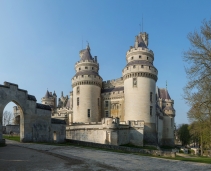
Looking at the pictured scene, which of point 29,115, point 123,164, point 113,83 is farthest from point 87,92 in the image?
point 123,164

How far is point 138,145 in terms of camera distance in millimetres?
36406

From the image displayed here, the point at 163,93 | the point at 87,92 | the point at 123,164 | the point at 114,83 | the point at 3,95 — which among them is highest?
the point at 114,83

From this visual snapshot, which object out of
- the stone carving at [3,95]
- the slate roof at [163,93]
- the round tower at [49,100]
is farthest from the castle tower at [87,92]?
the stone carving at [3,95]

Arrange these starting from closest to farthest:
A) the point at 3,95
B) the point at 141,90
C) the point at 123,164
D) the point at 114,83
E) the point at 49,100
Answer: the point at 123,164
the point at 3,95
the point at 141,90
the point at 114,83
the point at 49,100

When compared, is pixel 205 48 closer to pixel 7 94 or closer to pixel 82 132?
pixel 7 94

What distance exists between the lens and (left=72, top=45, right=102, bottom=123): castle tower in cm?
4362

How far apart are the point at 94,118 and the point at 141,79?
41.2 ft

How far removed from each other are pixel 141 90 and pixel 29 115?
69.7 feet

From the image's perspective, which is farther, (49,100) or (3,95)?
(49,100)

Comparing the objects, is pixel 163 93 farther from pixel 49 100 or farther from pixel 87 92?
pixel 49 100

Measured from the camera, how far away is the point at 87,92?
4397 centimetres

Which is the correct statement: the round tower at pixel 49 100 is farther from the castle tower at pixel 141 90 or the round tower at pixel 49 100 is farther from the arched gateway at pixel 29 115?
the arched gateway at pixel 29 115

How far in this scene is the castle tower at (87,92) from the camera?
4362 cm

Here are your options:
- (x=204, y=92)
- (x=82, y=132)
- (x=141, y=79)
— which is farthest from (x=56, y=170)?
(x=141, y=79)
